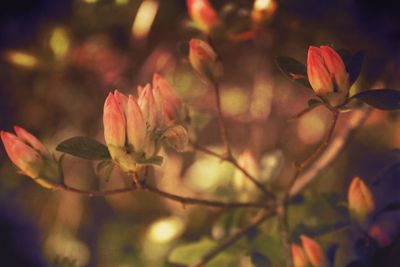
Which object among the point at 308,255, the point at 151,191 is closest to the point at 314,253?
the point at 308,255

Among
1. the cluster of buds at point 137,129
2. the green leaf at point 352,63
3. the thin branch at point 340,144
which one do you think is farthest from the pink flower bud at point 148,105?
the thin branch at point 340,144

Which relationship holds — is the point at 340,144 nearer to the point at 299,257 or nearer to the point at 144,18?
the point at 299,257

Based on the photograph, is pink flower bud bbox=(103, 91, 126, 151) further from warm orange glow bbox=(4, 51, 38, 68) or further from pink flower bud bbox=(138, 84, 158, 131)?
warm orange glow bbox=(4, 51, 38, 68)

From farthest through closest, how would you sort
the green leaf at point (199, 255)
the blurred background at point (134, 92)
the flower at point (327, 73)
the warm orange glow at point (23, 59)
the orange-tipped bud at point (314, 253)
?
the warm orange glow at point (23, 59)
the blurred background at point (134, 92)
the green leaf at point (199, 255)
the orange-tipped bud at point (314, 253)
the flower at point (327, 73)

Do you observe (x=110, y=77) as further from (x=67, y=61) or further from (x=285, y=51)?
(x=285, y=51)

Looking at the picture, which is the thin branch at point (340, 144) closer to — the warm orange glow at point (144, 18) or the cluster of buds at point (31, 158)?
the cluster of buds at point (31, 158)

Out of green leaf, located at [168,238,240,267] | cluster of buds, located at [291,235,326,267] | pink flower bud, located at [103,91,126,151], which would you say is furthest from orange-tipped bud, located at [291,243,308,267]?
pink flower bud, located at [103,91,126,151]

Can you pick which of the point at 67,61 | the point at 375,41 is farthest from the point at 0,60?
the point at 375,41
